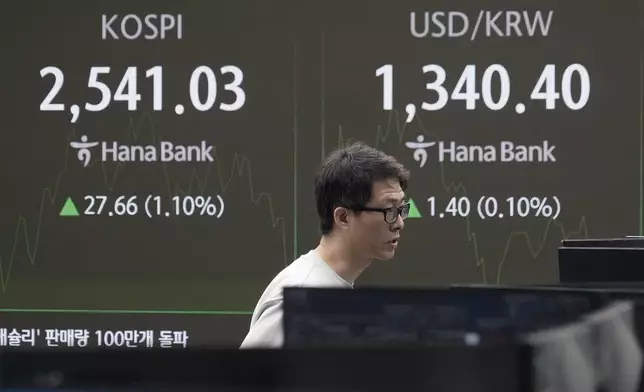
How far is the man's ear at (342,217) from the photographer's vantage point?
2477 mm

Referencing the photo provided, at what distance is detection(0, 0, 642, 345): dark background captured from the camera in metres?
3.92

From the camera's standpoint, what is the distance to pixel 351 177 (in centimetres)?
251

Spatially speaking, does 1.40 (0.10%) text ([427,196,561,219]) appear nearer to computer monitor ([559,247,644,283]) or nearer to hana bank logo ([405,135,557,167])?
hana bank logo ([405,135,557,167])

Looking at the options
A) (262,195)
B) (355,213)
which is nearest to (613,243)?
(355,213)

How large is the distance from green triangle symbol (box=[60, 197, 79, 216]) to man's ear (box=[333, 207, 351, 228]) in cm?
201

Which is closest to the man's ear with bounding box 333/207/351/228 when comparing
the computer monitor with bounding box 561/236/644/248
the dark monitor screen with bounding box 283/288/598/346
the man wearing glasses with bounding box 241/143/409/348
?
the man wearing glasses with bounding box 241/143/409/348

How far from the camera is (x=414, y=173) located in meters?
3.98

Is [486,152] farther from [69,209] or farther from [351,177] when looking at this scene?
[69,209]

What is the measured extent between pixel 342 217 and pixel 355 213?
0.04m

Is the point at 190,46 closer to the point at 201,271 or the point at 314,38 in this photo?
the point at 314,38

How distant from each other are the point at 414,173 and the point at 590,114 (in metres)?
0.76

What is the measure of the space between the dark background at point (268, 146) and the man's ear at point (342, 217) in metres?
1.50

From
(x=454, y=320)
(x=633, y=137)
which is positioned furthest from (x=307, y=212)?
(x=454, y=320)

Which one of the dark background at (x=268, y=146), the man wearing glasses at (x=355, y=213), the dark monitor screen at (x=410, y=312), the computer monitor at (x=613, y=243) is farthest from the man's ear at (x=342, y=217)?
the dark background at (x=268, y=146)
